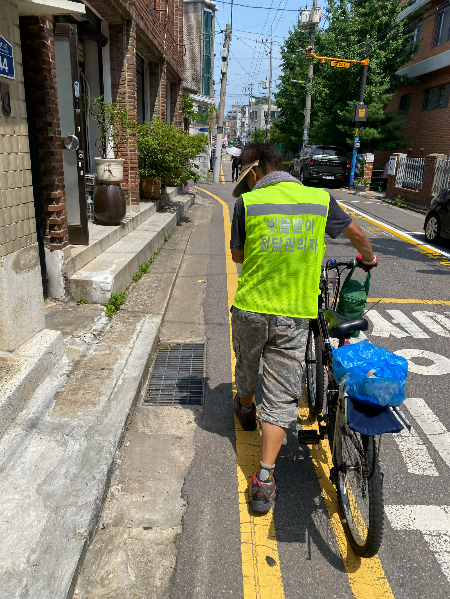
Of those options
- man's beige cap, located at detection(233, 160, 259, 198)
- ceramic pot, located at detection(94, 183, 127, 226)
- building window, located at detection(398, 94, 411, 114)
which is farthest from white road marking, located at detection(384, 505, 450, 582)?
building window, located at detection(398, 94, 411, 114)

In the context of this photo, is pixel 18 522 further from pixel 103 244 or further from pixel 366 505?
pixel 103 244

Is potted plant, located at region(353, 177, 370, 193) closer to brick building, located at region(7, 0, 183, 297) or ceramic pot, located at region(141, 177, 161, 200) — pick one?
brick building, located at region(7, 0, 183, 297)

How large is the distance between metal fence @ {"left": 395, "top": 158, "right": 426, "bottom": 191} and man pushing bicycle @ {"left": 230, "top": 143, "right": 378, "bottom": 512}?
15131mm

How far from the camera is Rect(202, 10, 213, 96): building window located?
1549 inches

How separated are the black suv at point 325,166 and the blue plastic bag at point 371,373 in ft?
64.8

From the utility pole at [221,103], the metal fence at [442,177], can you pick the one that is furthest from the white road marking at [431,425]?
the utility pole at [221,103]

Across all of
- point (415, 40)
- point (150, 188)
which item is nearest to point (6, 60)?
point (150, 188)

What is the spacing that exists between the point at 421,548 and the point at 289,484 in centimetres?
81

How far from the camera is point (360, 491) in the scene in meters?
2.51

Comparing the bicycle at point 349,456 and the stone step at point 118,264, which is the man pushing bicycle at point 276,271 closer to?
the bicycle at point 349,456

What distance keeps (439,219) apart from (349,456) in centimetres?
853

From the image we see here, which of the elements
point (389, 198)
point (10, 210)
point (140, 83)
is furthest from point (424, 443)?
point (389, 198)

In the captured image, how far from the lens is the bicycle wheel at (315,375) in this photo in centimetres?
336

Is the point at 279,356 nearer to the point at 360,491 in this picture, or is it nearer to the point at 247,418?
the point at 360,491
